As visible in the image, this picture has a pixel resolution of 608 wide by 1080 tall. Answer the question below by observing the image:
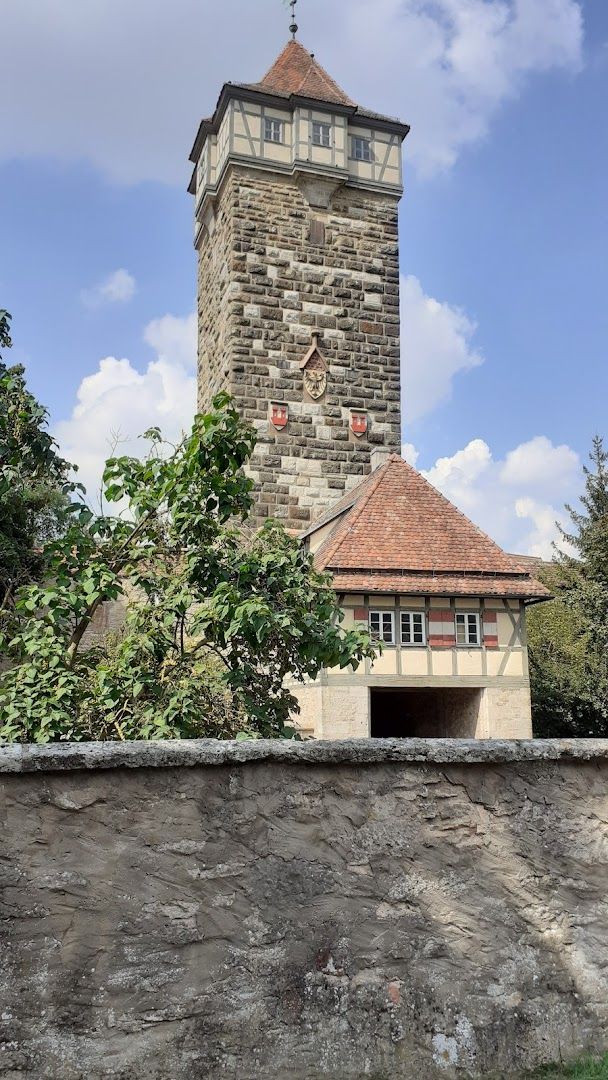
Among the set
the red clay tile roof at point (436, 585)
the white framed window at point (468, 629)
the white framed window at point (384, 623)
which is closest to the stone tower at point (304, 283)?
the red clay tile roof at point (436, 585)

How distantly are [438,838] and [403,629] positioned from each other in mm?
12878

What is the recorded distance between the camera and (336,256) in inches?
809

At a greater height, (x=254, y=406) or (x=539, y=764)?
→ (x=254, y=406)

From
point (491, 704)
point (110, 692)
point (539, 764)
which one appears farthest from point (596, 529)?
point (539, 764)

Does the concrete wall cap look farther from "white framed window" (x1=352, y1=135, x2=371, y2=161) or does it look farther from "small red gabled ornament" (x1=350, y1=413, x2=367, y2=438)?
"white framed window" (x1=352, y1=135, x2=371, y2=161)

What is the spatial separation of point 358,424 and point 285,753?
17407 millimetres

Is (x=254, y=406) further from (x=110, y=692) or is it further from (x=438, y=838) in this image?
→ (x=438, y=838)

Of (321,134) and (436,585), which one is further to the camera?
(321,134)

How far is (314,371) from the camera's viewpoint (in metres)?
19.9

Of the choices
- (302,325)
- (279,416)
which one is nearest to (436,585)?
(279,416)

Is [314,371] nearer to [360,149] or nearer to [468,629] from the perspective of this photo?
[360,149]

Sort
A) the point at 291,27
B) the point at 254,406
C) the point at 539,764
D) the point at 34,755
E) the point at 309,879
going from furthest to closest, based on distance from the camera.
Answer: the point at 291,27, the point at 254,406, the point at 539,764, the point at 309,879, the point at 34,755

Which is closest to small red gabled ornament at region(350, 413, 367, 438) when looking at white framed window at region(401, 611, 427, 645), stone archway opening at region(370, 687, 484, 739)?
white framed window at region(401, 611, 427, 645)

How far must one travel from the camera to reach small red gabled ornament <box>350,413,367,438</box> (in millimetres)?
20016
